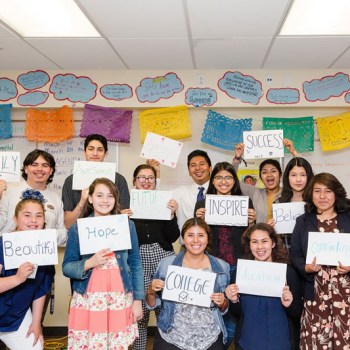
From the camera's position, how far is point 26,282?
213 cm

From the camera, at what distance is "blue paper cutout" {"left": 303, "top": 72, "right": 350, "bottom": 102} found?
3.69 metres

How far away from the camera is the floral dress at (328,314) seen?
207 centimetres

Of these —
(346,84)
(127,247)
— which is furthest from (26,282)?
(346,84)

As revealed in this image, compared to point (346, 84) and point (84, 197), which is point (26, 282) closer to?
point (84, 197)

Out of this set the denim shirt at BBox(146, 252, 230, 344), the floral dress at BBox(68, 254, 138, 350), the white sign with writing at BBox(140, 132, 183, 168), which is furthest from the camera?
the white sign with writing at BBox(140, 132, 183, 168)

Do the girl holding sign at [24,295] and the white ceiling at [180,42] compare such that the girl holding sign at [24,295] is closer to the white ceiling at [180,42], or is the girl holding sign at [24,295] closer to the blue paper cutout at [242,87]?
the white ceiling at [180,42]

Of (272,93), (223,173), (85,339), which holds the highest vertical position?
(272,93)

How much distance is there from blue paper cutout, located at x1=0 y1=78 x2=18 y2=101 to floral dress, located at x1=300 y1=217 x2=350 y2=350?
3.11 metres

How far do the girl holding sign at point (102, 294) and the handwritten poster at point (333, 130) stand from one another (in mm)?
2403

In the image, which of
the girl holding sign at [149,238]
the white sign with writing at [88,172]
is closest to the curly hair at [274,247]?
the girl holding sign at [149,238]

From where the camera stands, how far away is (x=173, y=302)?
2180mm

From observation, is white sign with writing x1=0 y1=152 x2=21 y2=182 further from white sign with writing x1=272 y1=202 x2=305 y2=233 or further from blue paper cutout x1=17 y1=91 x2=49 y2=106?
white sign with writing x1=272 y1=202 x2=305 y2=233

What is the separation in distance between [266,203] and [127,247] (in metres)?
1.14

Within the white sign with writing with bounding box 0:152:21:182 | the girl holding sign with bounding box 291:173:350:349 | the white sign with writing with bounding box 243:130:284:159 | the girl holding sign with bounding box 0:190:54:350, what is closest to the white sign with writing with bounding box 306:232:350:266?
the girl holding sign with bounding box 291:173:350:349
